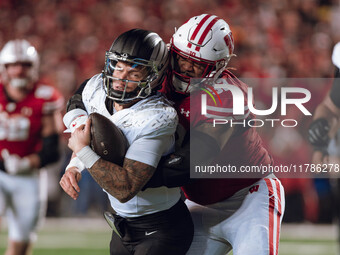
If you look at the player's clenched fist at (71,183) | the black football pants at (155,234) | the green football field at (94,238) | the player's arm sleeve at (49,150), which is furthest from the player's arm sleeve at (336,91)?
the green football field at (94,238)

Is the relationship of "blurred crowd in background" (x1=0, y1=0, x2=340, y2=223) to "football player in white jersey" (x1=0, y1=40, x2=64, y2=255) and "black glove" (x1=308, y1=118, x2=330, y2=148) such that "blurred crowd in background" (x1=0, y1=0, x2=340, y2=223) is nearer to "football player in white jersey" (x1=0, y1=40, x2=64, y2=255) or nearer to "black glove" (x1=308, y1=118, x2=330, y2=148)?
"football player in white jersey" (x1=0, y1=40, x2=64, y2=255)

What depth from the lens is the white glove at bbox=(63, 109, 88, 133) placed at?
7.90 feet

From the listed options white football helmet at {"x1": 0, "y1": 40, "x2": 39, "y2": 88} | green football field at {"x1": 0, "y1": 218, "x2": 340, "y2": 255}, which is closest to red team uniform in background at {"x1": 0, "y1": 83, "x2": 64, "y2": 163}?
white football helmet at {"x1": 0, "y1": 40, "x2": 39, "y2": 88}

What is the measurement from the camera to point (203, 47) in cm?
254

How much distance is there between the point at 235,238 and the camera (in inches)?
102

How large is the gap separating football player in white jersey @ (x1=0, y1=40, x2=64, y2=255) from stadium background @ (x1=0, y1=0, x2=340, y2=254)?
2.99 feet

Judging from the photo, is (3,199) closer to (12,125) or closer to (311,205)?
(12,125)

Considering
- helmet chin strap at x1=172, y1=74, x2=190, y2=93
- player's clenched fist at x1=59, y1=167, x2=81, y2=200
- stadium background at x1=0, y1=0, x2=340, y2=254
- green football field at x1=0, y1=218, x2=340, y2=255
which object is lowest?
green football field at x1=0, y1=218, x2=340, y2=255

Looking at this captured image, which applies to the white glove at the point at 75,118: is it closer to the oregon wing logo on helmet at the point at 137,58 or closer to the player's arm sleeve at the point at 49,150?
the oregon wing logo on helmet at the point at 137,58

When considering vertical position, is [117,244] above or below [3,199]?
above

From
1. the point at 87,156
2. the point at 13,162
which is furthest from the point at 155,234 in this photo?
the point at 13,162

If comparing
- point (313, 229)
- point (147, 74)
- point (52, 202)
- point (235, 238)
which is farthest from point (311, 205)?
point (147, 74)

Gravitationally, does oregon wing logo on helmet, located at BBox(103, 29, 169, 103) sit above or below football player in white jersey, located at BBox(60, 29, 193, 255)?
above

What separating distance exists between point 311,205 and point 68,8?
420cm
